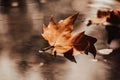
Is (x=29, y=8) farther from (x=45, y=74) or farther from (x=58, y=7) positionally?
(x=45, y=74)

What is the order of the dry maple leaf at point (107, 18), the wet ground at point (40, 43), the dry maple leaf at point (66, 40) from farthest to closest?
1. the dry maple leaf at point (107, 18)
2. the dry maple leaf at point (66, 40)
3. the wet ground at point (40, 43)

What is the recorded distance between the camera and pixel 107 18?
5.53 feet

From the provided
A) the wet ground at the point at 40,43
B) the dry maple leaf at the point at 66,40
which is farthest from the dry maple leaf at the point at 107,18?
the dry maple leaf at the point at 66,40

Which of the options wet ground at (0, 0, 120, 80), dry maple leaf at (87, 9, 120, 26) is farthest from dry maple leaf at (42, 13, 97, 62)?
dry maple leaf at (87, 9, 120, 26)

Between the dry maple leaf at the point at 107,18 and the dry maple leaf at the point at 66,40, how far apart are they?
0.64ft

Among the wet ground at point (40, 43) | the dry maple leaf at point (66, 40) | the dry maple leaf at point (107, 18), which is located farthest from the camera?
the dry maple leaf at point (107, 18)

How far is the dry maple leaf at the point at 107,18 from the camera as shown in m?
1.66

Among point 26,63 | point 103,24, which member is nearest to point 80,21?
point 103,24

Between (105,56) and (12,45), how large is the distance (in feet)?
1.56

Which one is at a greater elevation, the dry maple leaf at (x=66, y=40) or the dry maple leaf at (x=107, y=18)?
the dry maple leaf at (x=107, y=18)

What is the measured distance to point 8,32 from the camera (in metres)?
1.59

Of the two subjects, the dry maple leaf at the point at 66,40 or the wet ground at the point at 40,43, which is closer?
the wet ground at the point at 40,43

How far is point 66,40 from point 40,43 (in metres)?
0.14

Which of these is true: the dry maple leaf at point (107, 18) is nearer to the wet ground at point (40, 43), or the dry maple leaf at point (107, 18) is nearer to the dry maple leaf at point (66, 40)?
the wet ground at point (40, 43)
